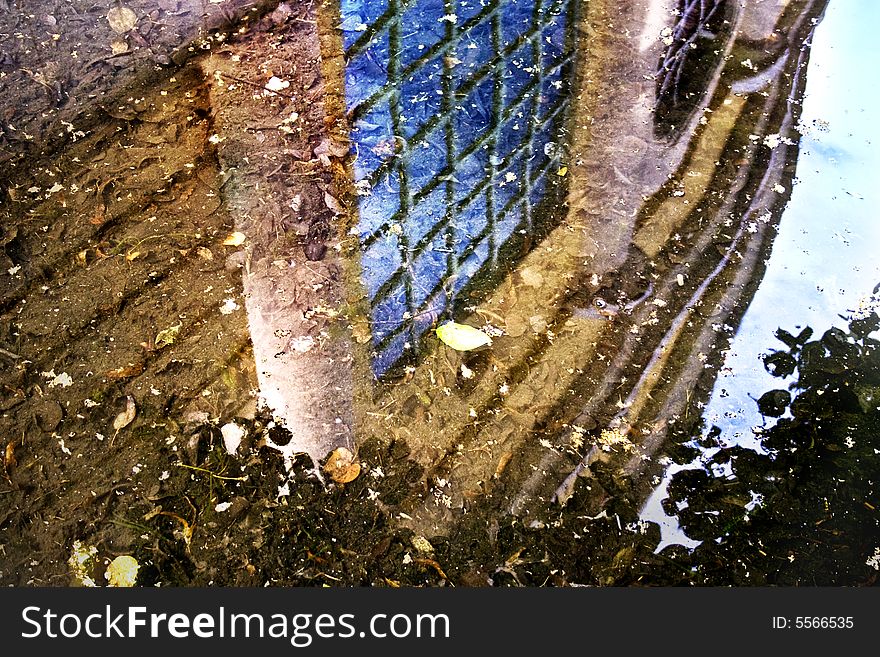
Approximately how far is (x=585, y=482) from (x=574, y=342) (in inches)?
19.7

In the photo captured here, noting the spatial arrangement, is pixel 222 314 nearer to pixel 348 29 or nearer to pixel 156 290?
pixel 156 290

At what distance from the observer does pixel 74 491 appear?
83.4 inches

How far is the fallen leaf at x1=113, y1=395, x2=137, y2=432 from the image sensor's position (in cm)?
225

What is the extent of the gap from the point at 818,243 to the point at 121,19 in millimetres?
3201

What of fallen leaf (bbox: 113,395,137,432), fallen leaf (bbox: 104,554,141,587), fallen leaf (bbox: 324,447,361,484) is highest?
fallen leaf (bbox: 113,395,137,432)

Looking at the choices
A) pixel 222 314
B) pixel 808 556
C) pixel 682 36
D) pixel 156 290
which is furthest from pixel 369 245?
pixel 682 36

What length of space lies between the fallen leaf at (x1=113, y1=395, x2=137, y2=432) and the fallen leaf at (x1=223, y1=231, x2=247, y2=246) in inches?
27.3

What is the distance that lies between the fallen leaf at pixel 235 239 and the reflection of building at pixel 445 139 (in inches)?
16.9

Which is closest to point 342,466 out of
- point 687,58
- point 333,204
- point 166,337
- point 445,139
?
point 166,337

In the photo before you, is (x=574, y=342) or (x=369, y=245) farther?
(x=369, y=245)

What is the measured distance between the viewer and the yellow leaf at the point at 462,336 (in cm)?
245

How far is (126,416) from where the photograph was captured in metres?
2.27

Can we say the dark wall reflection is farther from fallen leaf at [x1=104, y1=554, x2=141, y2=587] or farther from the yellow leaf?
fallen leaf at [x1=104, y1=554, x2=141, y2=587]

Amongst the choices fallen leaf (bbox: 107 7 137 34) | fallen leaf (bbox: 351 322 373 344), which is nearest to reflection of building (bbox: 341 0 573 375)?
fallen leaf (bbox: 351 322 373 344)
